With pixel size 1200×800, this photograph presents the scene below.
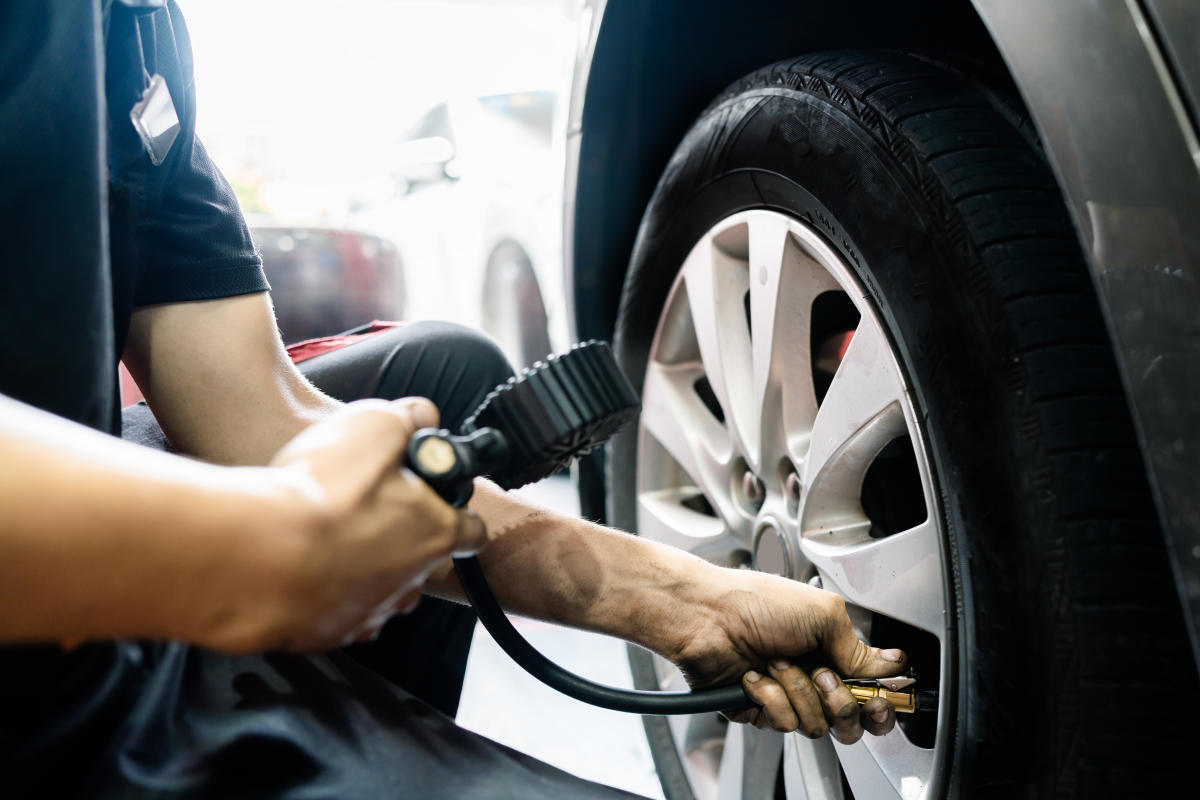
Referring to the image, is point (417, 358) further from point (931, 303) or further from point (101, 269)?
point (931, 303)

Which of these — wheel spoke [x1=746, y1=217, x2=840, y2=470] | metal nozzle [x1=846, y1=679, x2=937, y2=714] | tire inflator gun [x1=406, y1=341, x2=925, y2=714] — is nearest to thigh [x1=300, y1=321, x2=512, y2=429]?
wheel spoke [x1=746, y1=217, x2=840, y2=470]

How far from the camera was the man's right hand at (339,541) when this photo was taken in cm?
42

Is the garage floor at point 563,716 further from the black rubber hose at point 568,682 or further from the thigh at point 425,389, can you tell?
the black rubber hose at point 568,682

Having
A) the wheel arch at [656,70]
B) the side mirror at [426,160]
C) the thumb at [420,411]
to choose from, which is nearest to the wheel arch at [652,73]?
the wheel arch at [656,70]

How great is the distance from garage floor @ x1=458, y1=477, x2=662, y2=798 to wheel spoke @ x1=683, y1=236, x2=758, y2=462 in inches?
18.7

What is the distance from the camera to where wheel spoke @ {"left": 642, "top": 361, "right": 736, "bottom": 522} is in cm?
109

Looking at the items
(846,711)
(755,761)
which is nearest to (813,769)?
(755,761)

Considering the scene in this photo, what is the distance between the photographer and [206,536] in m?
0.40

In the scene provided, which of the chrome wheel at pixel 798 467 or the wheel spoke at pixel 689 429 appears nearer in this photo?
the chrome wheel at pixel 798 467

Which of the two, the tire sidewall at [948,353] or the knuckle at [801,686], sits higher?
the tire sidewall at [948,353]

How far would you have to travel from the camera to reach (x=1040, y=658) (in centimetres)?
58

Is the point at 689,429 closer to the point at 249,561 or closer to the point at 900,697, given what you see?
the point at 900,697

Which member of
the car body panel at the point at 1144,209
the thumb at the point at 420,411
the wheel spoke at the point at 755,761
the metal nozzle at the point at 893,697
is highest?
the car body panel at the point at 1144,209

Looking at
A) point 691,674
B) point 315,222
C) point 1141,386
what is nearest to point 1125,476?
point 1141,386
